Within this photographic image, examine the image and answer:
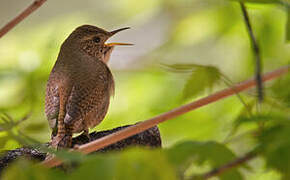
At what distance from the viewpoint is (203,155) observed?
66cm

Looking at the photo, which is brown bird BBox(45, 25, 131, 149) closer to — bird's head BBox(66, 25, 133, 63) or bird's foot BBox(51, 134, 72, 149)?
bird's foot BBox(51, 134, 72, 149)

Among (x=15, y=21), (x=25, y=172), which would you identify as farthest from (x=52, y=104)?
(x=25, y=172)

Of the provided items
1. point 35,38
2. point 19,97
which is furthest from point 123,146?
point 35,38

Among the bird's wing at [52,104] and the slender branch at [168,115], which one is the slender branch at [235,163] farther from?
the bird's wing at [52,104]

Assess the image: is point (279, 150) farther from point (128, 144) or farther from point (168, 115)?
point (128, 144)

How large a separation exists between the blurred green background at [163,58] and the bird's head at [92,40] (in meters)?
0.05

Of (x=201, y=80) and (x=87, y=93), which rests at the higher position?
(x=201, y=80)

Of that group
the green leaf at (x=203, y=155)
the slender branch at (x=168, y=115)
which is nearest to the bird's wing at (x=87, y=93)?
the slender branch at (x=168, y=115)

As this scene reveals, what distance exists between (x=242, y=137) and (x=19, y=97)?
0.89 m

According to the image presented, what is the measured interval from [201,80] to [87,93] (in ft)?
2.20

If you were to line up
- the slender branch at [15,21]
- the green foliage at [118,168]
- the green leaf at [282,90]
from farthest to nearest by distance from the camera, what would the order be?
the slender branch at [15,21]
the green leaf at [282,90]
the green foliage at [118,168]

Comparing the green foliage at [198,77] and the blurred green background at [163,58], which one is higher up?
the green foliage at [198,77]

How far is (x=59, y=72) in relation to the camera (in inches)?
63.2

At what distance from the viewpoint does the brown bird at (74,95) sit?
1.40 meters
